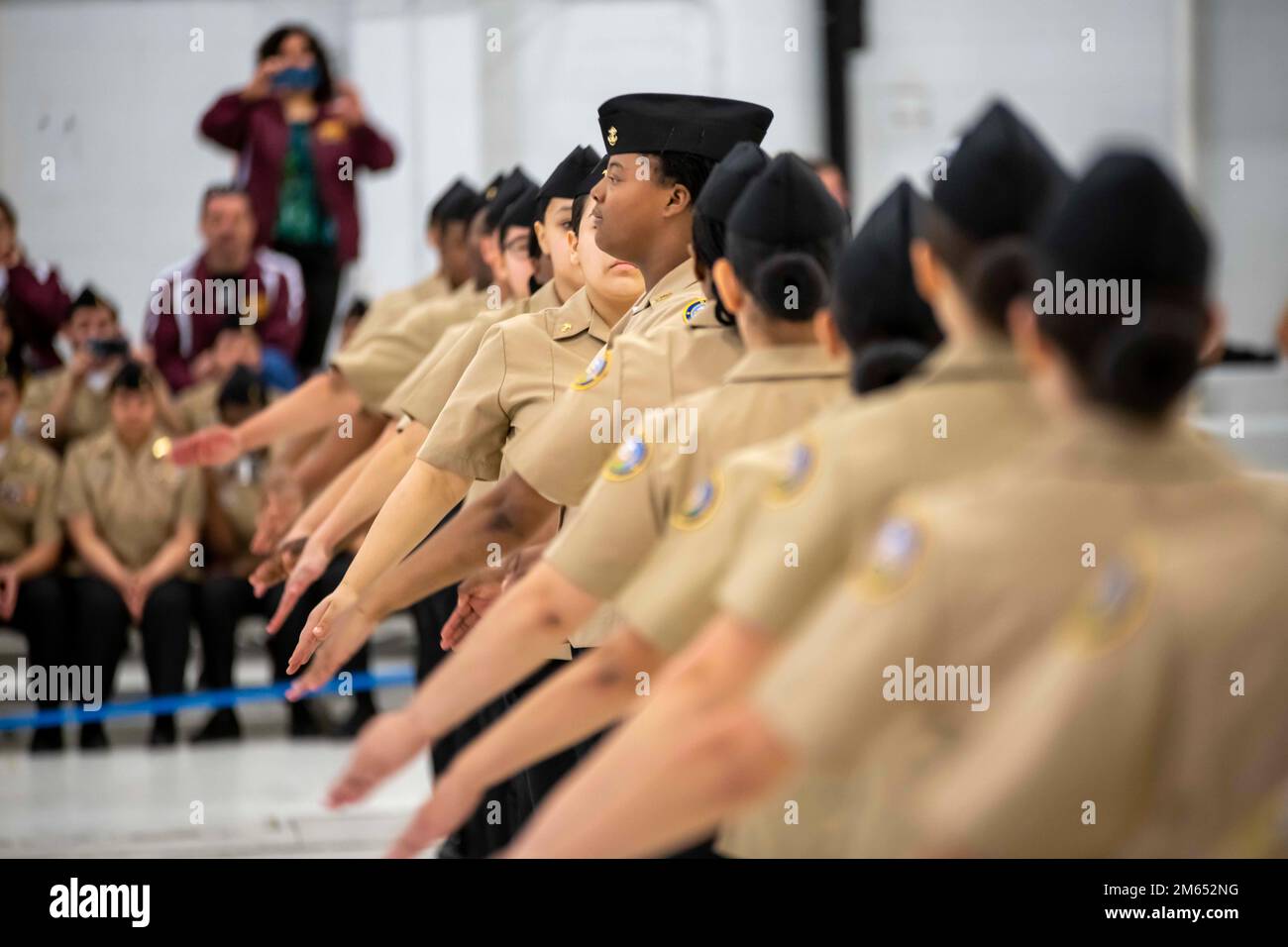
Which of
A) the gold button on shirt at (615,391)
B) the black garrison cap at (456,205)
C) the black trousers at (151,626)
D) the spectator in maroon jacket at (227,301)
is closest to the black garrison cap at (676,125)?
the gold button on shirt at (615,391)

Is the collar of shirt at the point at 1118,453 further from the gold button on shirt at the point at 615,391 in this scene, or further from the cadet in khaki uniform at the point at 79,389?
the cadet in khaki uniform at the point at 79,389

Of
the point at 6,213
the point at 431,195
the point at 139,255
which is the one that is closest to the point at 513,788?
the point at 6,213

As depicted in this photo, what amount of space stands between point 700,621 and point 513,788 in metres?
2.67

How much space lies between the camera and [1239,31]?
914 centimetres

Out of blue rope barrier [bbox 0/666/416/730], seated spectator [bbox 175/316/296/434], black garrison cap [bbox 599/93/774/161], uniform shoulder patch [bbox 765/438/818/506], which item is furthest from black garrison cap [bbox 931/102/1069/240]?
seated spectator [bbox 175/316/296/434]

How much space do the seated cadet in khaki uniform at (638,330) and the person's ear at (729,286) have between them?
23 cm

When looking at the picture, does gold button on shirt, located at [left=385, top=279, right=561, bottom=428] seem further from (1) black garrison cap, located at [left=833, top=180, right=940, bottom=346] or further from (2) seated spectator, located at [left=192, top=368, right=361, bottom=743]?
(2) seated spectator, located at [left=192, top=368, right=361, bottom=743]

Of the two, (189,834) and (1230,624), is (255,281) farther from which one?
(1230,624)

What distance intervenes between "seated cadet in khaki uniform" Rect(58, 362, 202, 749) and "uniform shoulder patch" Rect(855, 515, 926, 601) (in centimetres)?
571

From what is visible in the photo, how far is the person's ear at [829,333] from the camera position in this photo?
1.99 m

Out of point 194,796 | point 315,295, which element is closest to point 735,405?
point 194,796

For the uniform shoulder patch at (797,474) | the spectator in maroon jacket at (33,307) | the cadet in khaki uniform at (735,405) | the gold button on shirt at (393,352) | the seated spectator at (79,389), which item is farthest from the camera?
the spectator in maroon jacket at (33,307)

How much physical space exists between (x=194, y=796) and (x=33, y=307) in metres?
2.78
